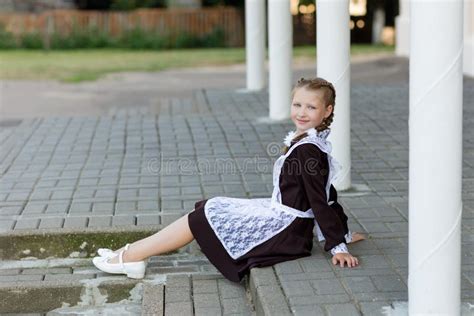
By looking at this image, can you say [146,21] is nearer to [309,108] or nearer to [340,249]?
[309,108]

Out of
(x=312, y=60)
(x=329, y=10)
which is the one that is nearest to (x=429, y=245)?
(x=329, y=10)

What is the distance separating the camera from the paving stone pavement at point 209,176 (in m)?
4.65

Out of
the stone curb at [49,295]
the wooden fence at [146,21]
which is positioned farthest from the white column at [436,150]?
the wooden fence at [146,21]

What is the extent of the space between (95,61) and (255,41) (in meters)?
10.1

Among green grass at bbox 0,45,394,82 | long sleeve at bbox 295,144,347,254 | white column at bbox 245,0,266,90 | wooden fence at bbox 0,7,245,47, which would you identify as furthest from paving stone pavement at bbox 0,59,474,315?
wooden fence at bbox 0,7,245,47

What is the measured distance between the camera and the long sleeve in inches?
185

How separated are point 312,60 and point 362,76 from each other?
5.25 metres

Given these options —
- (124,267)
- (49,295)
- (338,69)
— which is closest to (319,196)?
(124,267)

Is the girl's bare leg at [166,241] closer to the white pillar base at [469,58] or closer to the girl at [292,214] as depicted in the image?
the girl at [292,214]

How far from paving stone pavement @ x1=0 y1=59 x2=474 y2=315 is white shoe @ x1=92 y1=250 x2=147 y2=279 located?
0.57m

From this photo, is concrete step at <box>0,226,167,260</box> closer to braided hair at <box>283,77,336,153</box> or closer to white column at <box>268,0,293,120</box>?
braided hair at <box>283,77,336,153</box>

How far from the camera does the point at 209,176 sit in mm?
7277

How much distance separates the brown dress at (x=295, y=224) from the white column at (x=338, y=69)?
1651 mm

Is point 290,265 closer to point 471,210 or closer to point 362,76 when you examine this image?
point 471,210
